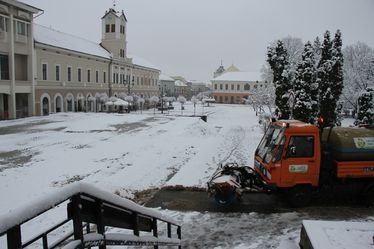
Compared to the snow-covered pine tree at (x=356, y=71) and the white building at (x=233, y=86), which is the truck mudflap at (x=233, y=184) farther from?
the white building at (x=233, y=86)

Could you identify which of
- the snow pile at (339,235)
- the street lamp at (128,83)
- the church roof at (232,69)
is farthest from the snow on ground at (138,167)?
the church roof at (232,69)

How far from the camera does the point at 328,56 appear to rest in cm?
2256

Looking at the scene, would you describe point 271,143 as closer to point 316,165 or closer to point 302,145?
point 302,145

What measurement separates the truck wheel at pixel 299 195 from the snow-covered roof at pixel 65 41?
40465 mm

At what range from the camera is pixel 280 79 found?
25.9 m

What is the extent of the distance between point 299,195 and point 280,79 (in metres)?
16.9

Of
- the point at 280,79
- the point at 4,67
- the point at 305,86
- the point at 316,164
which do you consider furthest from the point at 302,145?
the point at 4,67

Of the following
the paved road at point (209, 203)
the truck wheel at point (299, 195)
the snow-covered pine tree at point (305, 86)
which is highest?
the snow-covered pine tree at point (305, 86)

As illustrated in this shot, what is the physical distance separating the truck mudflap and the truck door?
62cm

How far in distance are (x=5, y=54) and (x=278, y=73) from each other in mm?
29094

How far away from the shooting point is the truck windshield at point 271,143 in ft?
34.4

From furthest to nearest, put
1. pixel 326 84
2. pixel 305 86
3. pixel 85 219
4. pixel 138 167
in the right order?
pixel 326 84
pixel 305 86
pixel 138 167
pixel 85 219

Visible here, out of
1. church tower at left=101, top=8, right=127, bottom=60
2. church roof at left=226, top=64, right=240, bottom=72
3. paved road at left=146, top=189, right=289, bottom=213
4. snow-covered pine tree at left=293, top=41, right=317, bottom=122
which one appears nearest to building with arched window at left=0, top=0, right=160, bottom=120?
church tower at left=101, top=8, right=127, bottom=60

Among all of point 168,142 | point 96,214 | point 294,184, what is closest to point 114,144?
point 168,142
